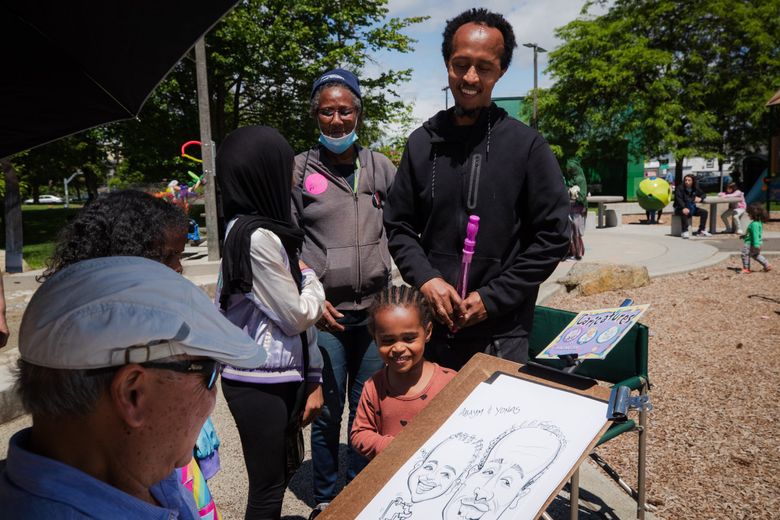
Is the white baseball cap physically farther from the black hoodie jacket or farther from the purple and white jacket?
the black hoodie jacket

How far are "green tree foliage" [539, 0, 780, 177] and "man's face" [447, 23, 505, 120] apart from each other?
29.6 metres

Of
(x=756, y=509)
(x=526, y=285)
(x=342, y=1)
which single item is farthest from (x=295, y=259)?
(x=342, y=1)

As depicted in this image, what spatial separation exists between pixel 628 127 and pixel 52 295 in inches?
1283

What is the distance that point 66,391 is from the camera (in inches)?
37.5

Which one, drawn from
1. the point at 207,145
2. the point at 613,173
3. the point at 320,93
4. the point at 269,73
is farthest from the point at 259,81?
the point at 613,173

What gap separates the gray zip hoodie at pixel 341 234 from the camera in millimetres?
2828

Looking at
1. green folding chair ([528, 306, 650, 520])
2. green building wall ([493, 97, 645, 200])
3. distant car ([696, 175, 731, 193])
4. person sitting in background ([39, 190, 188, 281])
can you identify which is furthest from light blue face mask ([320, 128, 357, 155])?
distant car ([696, 175, 731, 193])

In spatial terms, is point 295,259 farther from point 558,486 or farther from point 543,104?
point 543,104

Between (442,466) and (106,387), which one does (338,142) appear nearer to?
(442,466)

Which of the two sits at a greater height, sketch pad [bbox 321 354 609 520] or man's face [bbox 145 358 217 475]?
man's face [bbox 145 358 217 475]

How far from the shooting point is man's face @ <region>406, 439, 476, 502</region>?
1.62m

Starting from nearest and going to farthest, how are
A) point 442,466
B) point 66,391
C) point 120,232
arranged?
point 66,391, point 442,466, point 120,232

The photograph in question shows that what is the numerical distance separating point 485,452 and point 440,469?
0.14 metres

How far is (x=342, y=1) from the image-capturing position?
63.6 feet
